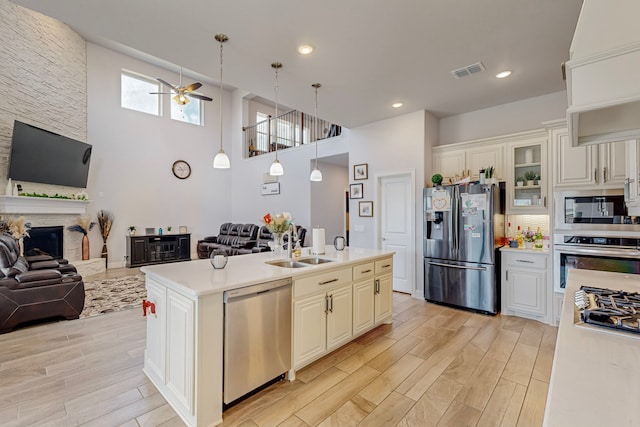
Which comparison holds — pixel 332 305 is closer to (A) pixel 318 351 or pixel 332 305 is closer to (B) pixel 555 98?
(A) pixel 318 351

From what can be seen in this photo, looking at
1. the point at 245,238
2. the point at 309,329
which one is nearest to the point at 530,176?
the point at 309,329

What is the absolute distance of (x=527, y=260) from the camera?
368cm

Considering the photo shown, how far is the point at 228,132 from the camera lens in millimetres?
9430

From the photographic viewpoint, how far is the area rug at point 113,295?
13.1ft

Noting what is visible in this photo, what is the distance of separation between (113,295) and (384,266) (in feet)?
14.2

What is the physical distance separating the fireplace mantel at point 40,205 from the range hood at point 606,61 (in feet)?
23.6

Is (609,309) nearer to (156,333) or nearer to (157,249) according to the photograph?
(156,333)

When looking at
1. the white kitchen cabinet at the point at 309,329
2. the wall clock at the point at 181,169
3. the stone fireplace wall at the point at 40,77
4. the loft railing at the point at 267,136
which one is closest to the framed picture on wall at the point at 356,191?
the white kitchen cabinet at the point at 309,329

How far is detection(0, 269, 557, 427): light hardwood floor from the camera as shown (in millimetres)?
1937

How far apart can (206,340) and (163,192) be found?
7075 mm

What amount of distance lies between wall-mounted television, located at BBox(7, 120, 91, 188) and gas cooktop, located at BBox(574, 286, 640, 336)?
740 centimetres

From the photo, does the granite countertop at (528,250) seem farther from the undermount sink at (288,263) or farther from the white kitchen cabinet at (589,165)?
the undermount sink at (288,263)

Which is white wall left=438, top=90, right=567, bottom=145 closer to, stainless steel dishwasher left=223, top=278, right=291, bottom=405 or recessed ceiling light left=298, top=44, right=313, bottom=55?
recessed ceiling light left=298, top=44, right=313, bottom=55

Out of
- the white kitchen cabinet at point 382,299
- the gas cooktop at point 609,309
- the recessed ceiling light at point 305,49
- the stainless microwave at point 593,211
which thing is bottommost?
the white kitchen cabinet at point 382,299
